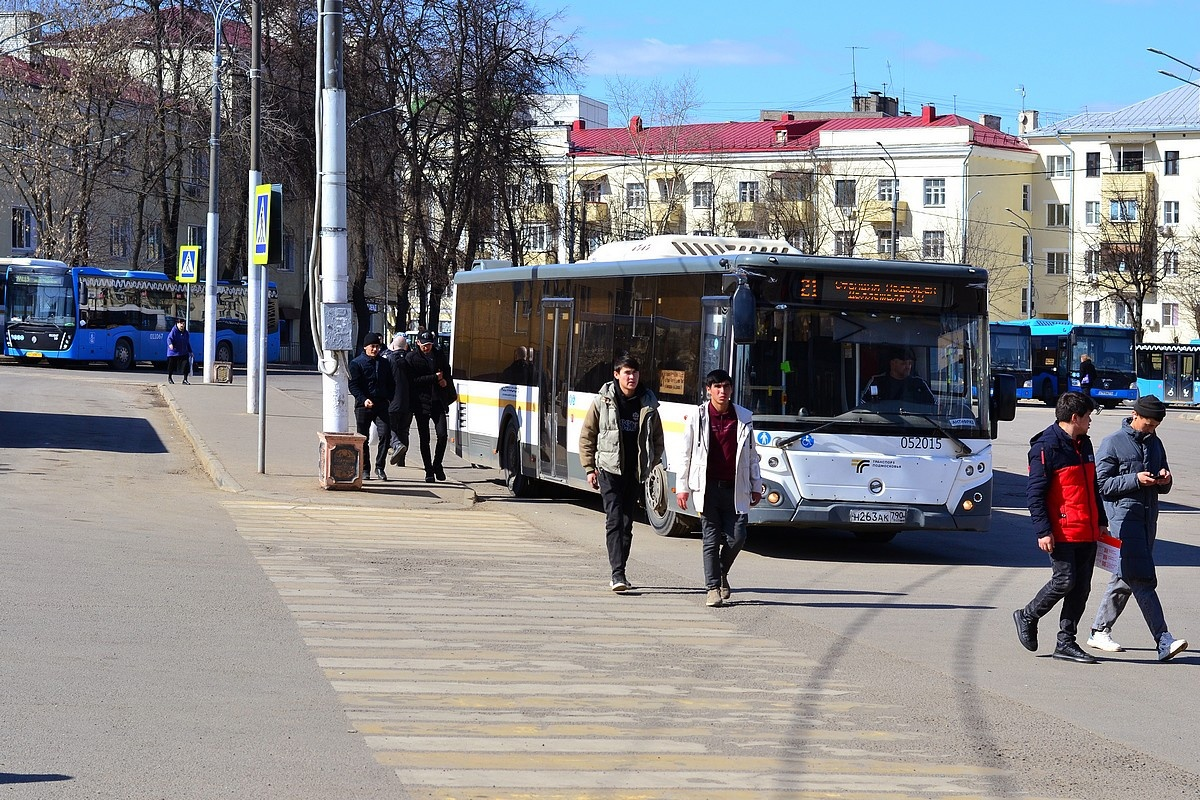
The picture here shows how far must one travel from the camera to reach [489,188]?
5031 cm

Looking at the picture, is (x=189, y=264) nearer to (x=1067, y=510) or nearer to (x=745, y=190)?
(x=1067, y=510)

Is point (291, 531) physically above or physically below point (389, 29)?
below

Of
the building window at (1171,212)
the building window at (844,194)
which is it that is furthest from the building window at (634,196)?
the building window at (1171,212)

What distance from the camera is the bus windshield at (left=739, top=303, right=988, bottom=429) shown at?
13.7m

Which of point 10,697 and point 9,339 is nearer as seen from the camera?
point 10,697

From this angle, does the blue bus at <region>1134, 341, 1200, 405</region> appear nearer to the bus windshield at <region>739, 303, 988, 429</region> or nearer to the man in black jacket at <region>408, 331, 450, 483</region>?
the man in black jacket at <region>408, 331, 450, 483</region>

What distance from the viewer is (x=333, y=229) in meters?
17.5

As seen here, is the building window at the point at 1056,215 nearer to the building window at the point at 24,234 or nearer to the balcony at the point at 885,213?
the balcony at the point at 885,213

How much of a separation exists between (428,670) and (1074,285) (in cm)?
8068

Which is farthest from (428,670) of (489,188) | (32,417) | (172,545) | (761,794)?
(489,188)

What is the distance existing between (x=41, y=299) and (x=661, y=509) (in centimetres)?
4007

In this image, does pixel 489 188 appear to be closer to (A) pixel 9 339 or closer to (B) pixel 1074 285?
(A) pixel 9 339

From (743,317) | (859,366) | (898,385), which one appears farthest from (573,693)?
(898,385)

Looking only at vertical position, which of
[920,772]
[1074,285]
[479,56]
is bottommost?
[920,772]
